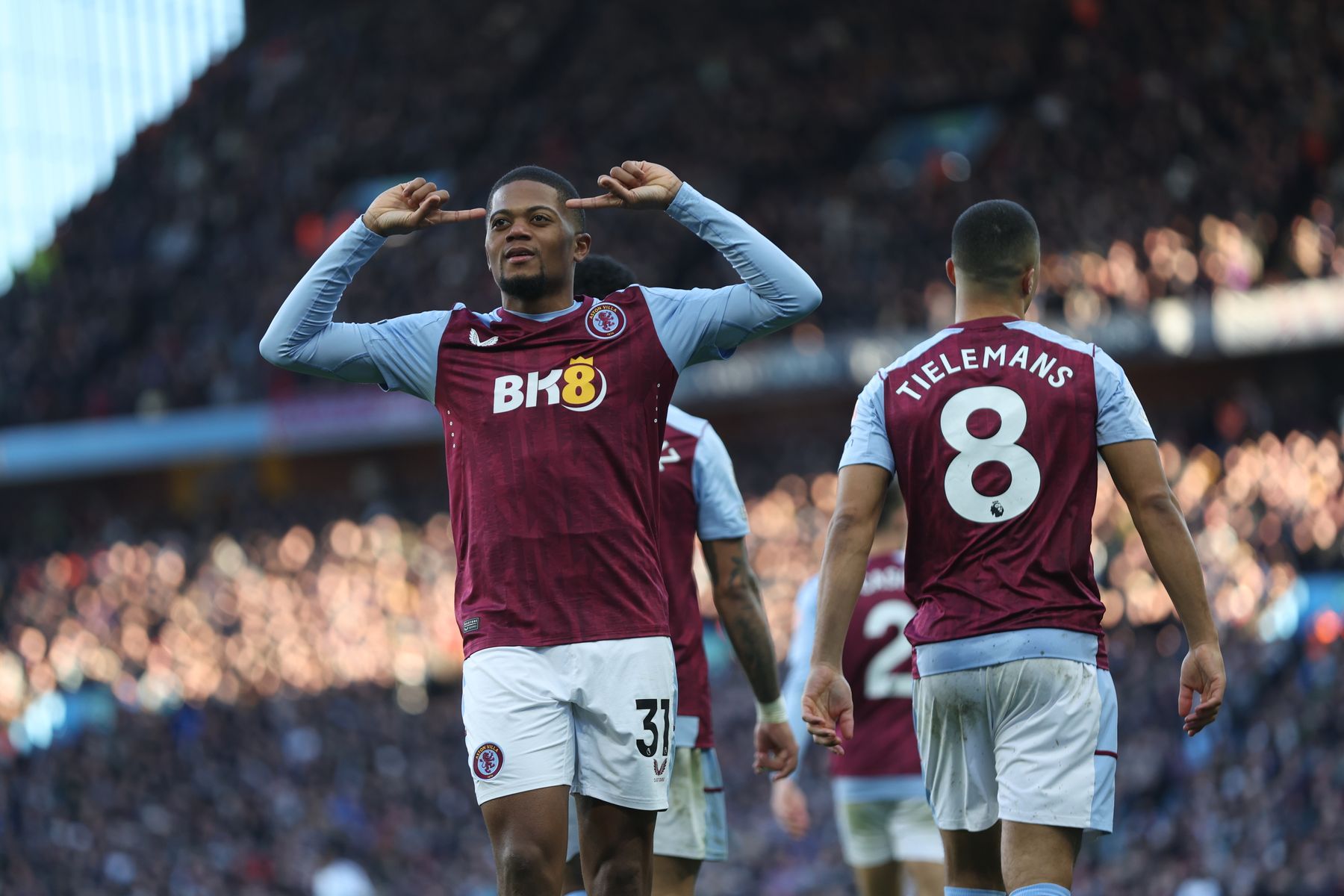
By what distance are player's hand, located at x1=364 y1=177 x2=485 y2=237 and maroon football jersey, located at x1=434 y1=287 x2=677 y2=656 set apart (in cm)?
33

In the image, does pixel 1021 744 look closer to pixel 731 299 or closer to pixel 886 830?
pixel 731 299

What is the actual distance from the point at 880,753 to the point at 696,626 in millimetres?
1583

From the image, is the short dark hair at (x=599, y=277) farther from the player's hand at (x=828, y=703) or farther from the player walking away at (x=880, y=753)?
the player's hand at (x=828, y=703)

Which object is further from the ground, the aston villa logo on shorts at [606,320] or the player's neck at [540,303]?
the player's neck at [540,303]

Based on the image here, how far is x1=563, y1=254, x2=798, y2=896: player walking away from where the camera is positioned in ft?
19.0

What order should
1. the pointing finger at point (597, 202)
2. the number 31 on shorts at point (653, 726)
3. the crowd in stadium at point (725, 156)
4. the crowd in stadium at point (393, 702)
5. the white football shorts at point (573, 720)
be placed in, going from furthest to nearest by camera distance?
the crowd in stadium at point (725, 156)
the crowd in stadium at point (393, 702)
the pointing finger at point (597, 202)
the number 31 on shorts at point (653, 726)
the white football shorts at point (573, 720)

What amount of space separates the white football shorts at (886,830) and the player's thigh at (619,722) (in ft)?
8.67

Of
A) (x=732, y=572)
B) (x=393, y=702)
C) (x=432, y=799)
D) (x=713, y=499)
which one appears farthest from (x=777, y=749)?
(x=393, y=702)

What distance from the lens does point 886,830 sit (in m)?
7.17

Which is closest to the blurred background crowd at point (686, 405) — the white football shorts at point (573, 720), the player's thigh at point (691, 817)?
the player's thigh at point (691, 817)

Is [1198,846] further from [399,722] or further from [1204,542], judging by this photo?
[399,722]

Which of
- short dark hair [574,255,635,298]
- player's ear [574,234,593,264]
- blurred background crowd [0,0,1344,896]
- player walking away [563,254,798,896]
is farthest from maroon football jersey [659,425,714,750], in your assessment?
blurred background crowd [0,0,1344,896]

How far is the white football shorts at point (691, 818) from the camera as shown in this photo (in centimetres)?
578

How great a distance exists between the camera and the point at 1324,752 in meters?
14.7
